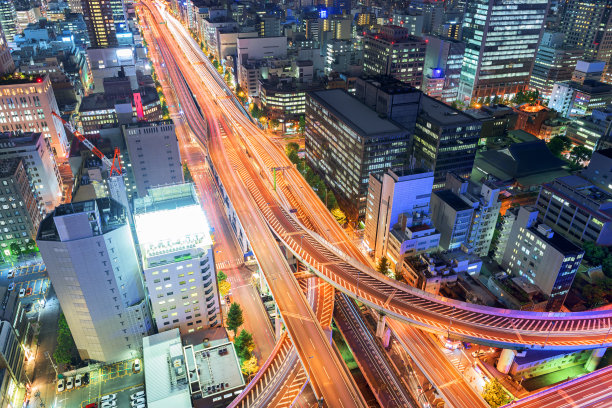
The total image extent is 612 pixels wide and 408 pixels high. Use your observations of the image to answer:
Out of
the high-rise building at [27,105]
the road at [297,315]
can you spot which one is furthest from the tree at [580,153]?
the high-rise building at [27,105]

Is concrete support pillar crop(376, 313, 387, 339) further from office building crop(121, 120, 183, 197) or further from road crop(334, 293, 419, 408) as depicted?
office building crop(121, 120, 183, 197)

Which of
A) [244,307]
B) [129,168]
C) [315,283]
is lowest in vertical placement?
[244,307]

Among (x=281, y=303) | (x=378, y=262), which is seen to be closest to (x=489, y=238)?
(x=378, y=262)

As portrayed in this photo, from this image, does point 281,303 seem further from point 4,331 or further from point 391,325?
point 4,331

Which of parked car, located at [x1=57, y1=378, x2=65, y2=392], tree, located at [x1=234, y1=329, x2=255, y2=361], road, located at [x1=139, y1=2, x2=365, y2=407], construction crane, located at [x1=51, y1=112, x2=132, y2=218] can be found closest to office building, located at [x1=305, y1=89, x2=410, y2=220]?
road, located at [x1=139, y1=2, x2=365, y2=407]

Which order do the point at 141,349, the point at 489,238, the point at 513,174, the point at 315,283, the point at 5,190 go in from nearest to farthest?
the point at 141,349, the point at 315,283, the point at 5,190, the point at 489,238, the point at 513,174

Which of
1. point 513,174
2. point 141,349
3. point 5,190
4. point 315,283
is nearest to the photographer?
point 141,349

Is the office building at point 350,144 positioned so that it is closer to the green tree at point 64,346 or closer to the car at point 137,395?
the car at point 137,395
